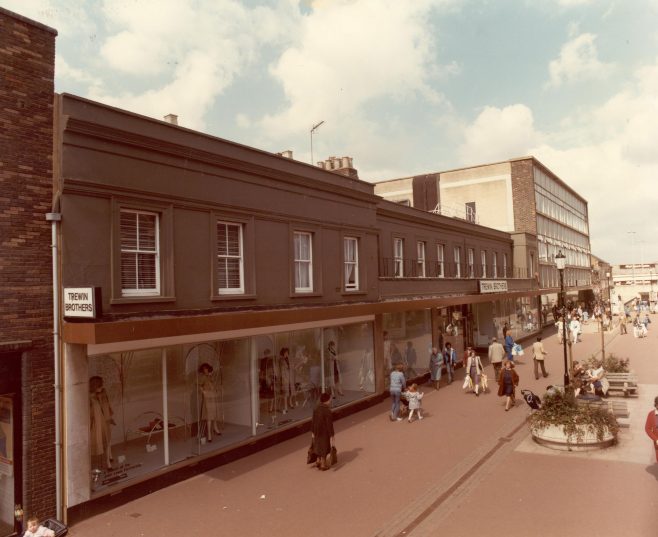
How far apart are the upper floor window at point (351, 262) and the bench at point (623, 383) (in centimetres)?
913

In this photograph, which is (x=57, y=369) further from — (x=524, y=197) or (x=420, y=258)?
(x=524, y=197)

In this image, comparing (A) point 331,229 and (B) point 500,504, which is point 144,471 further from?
(A) point 331,229

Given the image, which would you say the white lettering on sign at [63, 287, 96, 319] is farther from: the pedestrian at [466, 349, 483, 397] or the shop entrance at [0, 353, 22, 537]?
the pedestrian at [466, 349, 483, 397]

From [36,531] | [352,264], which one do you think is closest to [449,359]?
[352,264]

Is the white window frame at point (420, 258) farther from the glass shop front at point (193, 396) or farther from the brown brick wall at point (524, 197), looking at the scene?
the brown brick wall at point (524, 197)

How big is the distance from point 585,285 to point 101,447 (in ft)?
184

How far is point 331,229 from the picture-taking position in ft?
51.9

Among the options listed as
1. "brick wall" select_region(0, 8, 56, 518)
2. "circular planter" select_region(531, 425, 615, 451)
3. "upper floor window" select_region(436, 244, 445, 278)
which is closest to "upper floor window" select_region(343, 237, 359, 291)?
"circular planter" select_region(531, 425, 615, 451)

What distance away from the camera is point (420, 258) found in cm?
2330

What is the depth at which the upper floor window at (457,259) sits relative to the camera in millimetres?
26208

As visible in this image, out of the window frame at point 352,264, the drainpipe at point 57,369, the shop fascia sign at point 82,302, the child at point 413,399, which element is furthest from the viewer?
the window frame at point 352,264

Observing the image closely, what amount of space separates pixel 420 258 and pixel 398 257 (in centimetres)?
206

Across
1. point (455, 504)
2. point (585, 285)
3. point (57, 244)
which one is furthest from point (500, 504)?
point (585, 285)

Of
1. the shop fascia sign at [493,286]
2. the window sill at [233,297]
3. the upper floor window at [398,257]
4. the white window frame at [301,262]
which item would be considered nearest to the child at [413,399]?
the white window frame at [301,262]
